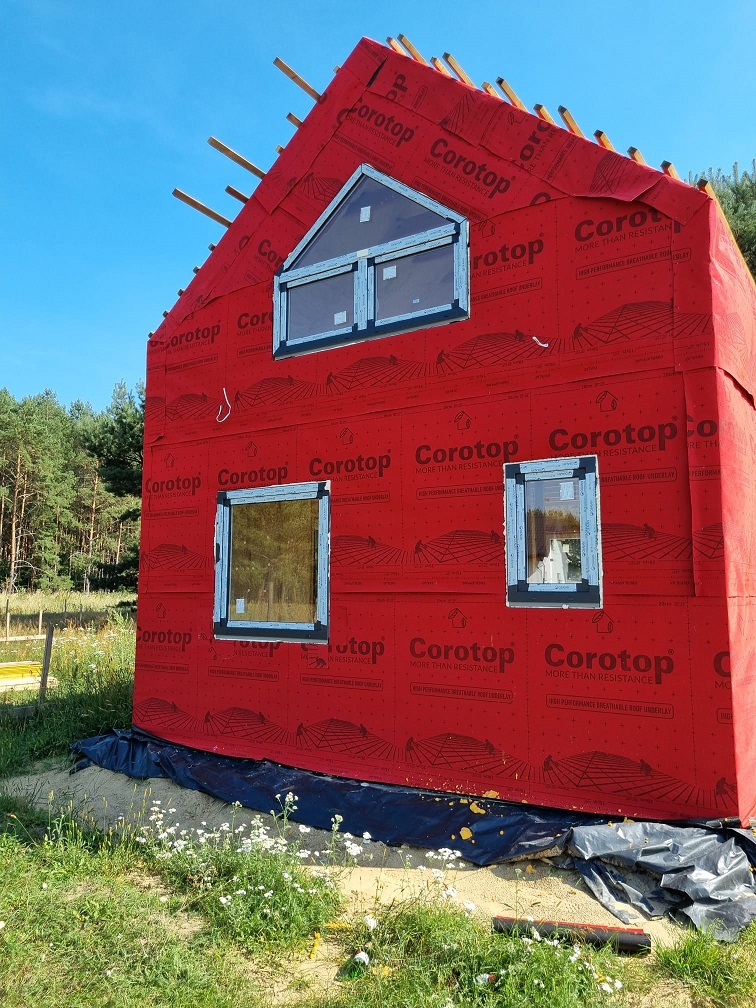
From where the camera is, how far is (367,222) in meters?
7.04

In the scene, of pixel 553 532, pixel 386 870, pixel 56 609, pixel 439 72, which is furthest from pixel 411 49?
pixel 56 609

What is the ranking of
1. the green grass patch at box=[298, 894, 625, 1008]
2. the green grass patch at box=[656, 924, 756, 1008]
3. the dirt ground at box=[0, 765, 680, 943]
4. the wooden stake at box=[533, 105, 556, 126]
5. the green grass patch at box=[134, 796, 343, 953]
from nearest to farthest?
the green grass patch at box=[298, 894, 625, 1008], the green grass patch at box=[656, 924, 756, 1008], the green grass patch at box=[134, 796, 343, 953], the dirt ground at box=[0, 765, 680, 943], the wooden stake at box=[533, 105, 556, 126]

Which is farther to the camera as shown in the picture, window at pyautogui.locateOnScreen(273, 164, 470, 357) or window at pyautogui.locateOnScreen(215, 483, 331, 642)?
window at pyautogui.locateOnScreen(215, 483, 331, 642)

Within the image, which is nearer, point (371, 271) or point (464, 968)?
point (464, 968)

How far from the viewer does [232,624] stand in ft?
24.3

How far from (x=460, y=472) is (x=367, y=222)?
9.12 ft

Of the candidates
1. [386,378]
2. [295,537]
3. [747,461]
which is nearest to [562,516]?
[747,461]

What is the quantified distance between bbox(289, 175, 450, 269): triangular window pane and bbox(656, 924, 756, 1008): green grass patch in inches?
225

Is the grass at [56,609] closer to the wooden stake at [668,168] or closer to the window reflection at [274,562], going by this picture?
the window reflection at [274,562]

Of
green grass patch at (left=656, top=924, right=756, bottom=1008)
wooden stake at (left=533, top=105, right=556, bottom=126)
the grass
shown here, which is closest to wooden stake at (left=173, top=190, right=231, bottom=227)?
wooden stake at (left=533, top=105, right=556, bottom=126)

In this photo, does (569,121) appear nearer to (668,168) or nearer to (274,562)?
(668,168)

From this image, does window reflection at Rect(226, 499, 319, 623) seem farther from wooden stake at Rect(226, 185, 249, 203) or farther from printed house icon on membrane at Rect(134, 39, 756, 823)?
wooden stake at Rect(226, 185, 249, 203)

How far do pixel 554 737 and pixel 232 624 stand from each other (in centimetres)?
350

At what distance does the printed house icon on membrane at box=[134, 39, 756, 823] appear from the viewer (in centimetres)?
516
